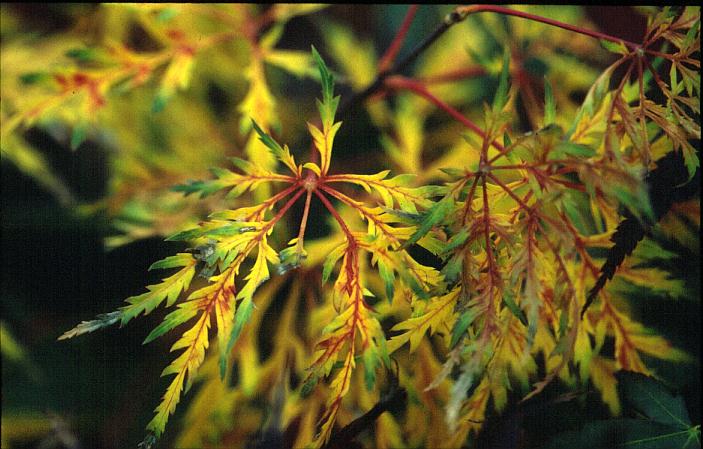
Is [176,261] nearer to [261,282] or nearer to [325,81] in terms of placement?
[261,282]

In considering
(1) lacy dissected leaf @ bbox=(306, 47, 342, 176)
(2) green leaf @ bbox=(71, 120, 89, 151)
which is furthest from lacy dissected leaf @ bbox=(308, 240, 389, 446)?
(2) green leaf @ bbox=(71, 120, 89, 151)

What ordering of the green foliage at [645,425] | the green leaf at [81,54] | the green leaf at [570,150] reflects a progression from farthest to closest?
the green leaf at [81,54]
the green foliage at [645,425]
the green leaf at [570,150]

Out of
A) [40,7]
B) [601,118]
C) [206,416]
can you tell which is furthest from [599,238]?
[40,7]

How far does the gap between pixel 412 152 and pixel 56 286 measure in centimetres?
77

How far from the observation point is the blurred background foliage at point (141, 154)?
84 centimetres

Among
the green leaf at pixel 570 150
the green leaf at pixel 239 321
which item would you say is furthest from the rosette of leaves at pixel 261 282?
the green leaf at pixel 570 150

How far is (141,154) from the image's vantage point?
3.65 ft

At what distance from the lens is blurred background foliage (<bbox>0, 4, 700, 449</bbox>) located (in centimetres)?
84

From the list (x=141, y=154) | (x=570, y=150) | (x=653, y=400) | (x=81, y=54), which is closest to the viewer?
(x=570, y=150)

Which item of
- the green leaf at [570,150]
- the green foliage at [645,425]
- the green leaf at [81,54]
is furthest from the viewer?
the green leaf at [81,54]

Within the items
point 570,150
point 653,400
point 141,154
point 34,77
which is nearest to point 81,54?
point 34,77

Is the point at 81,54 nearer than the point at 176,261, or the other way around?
the point at 176,261

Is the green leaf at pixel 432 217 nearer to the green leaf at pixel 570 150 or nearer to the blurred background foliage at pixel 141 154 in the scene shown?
the green leaf at pixel 570 150

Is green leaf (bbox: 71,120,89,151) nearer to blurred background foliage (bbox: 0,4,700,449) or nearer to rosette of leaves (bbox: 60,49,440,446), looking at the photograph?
blurred background foliage (bbox: 0,4,700,449)
